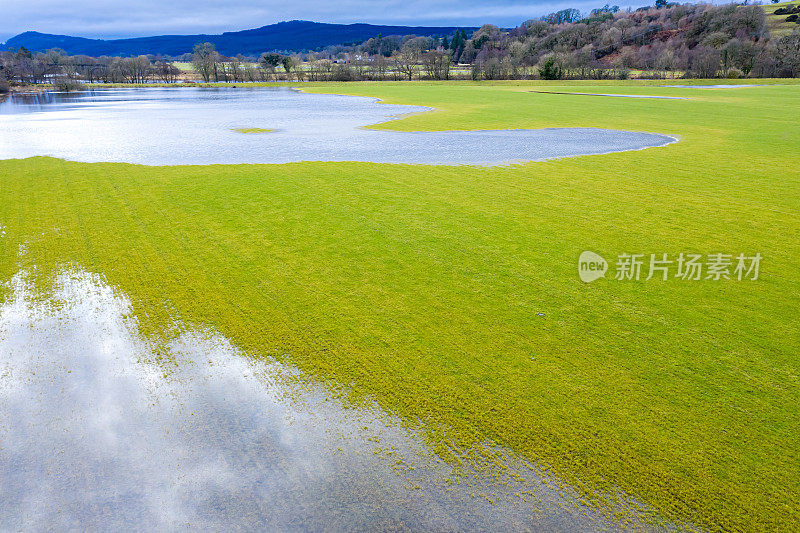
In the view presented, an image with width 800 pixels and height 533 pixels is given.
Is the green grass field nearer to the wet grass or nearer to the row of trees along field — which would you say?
the wet grass

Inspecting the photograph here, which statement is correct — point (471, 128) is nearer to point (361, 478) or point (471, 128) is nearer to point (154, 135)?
point (154, 135)

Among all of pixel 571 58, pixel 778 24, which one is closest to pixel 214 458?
pixel 571 58

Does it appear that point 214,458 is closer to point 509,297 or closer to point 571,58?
point 509,297

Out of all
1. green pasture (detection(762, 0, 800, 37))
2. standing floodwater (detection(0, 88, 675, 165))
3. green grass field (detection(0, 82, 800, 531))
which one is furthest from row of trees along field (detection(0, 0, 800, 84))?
green grass field (detection(0, 82, 800, 531))

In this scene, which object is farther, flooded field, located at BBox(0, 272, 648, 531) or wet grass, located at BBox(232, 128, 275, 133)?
wet grass, located at BBox(232, 128, 275, 133)

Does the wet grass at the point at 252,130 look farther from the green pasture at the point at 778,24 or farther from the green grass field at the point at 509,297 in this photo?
the green pasture at the point at 778,24

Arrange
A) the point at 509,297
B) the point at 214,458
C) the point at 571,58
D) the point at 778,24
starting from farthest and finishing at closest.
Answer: the point at 778,24
the point at 571,58
the point at 509,297
the point at 214,458

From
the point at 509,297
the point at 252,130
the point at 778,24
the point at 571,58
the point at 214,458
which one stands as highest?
the point at 778,24
